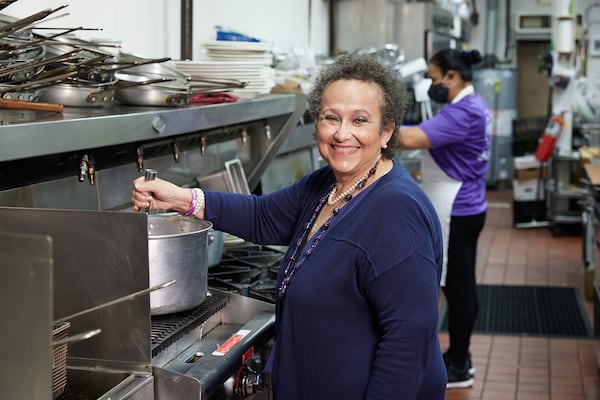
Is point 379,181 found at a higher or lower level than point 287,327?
higher

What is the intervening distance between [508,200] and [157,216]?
1000 cm

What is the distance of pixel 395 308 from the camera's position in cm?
209

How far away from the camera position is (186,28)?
3961 millimetres

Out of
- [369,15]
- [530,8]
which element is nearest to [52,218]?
[369,15]

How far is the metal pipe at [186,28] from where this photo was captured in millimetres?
3945

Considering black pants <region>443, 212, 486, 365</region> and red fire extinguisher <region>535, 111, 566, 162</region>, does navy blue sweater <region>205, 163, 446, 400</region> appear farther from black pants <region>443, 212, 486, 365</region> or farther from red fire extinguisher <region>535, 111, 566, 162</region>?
red fire extinguisher <region>535, 111, 566, 162</region>

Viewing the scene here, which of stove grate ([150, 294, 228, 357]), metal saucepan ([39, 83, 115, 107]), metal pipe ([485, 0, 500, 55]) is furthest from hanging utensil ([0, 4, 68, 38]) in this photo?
metal pipe ([485, 0, 500, 55])

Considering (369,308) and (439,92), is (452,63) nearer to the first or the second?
(439,92)

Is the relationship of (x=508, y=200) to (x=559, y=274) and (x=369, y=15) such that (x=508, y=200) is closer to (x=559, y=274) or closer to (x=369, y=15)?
(x=559, y=274)

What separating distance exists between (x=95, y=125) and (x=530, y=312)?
491cm

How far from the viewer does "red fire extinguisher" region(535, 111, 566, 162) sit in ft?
29.6

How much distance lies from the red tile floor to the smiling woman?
2.66m

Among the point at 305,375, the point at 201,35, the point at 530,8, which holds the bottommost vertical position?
the point at 305,375

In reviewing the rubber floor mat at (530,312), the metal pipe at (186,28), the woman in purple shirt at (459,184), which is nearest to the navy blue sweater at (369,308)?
the metal pipe at (186,28)
